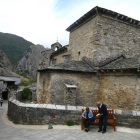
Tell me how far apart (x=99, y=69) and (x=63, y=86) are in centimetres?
271

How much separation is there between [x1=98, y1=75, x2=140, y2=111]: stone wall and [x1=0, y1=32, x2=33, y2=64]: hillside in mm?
63180

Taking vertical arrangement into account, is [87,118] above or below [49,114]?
above

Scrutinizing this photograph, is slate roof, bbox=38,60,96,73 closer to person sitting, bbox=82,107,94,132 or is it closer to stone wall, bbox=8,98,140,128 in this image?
stone wall, bbox=8,98,140,128

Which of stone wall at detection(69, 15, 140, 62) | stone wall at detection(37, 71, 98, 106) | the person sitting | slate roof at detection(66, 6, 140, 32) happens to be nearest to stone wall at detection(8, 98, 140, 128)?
the person sitting

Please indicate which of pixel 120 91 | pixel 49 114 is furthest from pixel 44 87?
pixel 120 91

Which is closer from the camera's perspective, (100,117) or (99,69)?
(100,117)

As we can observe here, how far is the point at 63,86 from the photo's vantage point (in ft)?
26.0

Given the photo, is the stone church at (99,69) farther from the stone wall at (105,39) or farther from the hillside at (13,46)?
the hillside at (13,46)

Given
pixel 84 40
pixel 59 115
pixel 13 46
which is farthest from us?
pixel 13 46

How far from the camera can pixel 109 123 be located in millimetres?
4586

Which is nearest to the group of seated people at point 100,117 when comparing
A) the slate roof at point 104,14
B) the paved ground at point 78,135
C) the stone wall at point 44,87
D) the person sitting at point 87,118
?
the person sitting at point 87,118

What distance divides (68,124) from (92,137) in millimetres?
1361

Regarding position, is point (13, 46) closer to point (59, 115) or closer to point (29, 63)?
point (29, 63)

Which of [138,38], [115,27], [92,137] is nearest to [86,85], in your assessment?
[92,137]
